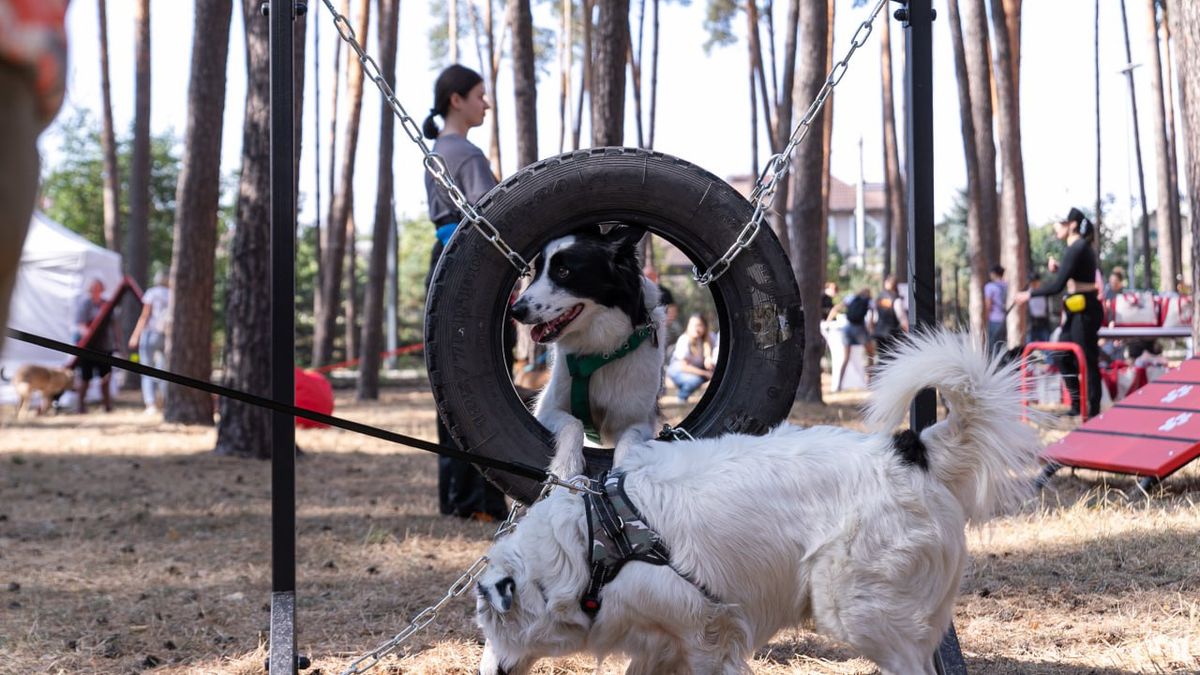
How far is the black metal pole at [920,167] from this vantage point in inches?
143

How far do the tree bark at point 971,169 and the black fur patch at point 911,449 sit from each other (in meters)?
13.6

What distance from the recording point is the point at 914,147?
3.72 m

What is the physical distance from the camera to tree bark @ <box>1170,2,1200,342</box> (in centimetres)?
682

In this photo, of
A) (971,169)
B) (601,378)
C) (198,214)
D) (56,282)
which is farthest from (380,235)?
(601,378)

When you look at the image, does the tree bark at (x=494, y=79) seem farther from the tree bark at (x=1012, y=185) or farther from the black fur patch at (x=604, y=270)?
the black fur patch at (x=604, y=270)

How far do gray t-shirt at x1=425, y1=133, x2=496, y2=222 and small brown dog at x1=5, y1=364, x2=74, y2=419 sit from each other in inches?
437

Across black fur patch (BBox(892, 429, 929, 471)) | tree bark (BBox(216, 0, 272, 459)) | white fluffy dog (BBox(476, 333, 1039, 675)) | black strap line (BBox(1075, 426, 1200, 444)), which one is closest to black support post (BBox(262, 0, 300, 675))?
white fluffy dog (BBox(476, 333, 1039, 675))

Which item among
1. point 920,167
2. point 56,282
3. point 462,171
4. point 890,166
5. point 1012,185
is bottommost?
point 920,167

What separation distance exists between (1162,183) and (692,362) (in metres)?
13.5

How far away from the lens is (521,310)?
3.38 meters

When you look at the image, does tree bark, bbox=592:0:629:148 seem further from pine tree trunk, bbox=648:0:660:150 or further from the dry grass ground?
pine tree trunk, bbox=648:0:660:150

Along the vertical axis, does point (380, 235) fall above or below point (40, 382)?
above

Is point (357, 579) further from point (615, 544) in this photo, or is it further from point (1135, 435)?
point (1135, 435)

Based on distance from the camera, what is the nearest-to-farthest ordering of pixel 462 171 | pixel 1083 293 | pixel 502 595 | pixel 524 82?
pixel 502 595, pixel 462 171, pixel 1083 293, pixel 524 82
